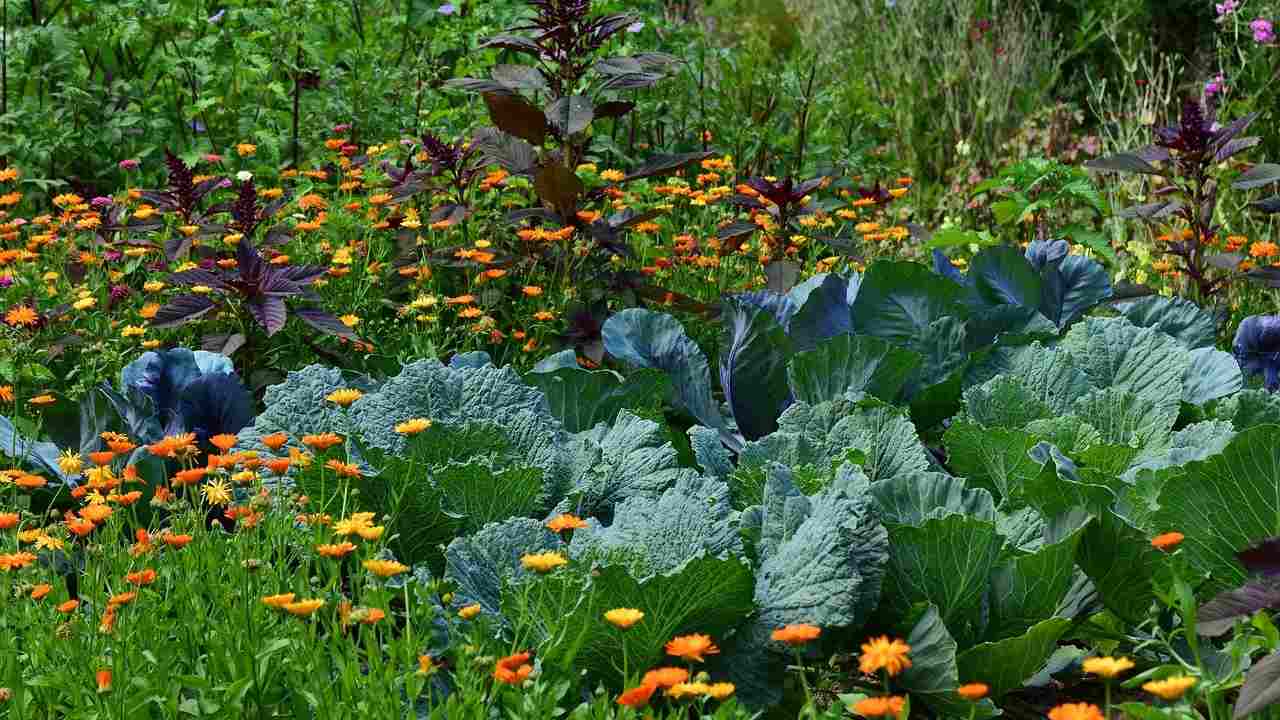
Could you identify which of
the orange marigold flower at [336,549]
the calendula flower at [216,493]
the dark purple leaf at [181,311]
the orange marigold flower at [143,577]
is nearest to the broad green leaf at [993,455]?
the orange marigold flower at [336,549]

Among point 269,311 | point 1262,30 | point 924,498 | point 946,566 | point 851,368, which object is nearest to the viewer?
point 946,566

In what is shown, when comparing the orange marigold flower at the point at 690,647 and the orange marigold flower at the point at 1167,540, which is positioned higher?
the orange marigold flower at the point at 690,647

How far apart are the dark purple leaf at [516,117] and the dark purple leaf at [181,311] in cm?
84

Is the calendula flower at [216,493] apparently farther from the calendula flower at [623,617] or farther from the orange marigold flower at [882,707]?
the orange marigold flower at [882,707]

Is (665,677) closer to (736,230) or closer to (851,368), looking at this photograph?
(851,368)

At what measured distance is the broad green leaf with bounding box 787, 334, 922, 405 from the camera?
278 centimetres

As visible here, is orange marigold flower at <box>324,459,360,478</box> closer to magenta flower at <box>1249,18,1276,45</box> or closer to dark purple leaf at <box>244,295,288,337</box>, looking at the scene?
dark purple leaf at <box>244,295,288,337</box>

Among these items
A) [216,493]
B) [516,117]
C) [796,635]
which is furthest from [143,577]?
[516,117]

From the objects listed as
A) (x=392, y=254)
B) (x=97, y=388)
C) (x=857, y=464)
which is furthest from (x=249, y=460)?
(x=392, y=254)

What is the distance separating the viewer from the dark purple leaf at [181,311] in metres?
3.33

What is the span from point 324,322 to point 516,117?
28.0 inches

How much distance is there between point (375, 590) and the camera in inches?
76.0

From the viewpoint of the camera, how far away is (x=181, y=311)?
337cm

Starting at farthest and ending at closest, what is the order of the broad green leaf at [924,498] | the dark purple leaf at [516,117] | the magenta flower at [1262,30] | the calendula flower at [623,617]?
the magenta flower at [1262,30]
the dark purple leaf at [516,117]
the broad green leaf at [924,498]
the calendula flower at [623,617]
